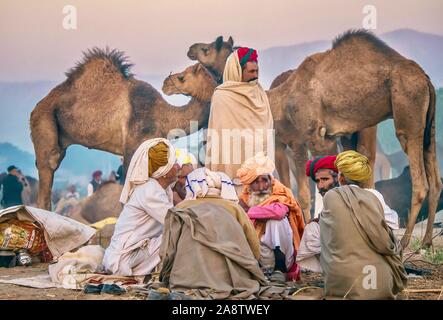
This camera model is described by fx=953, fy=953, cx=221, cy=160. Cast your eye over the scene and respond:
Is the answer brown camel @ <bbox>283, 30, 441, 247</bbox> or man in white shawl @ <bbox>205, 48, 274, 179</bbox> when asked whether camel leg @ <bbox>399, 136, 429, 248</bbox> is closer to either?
brown camel @ <bbox>283, 30, 441, 247</bbox>

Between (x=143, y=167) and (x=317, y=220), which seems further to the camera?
(x=143, y=167)

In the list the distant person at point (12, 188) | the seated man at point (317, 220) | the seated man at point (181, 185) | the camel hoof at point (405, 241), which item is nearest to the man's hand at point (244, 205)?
the seated man at point (317, 220)

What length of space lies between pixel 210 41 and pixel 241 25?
0.39m

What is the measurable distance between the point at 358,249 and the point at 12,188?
18.2 ft

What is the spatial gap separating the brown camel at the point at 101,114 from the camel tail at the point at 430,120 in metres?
2.44

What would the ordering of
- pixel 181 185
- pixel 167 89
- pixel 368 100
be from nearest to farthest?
pixel 181 185 → pixel 368 100 → pixel 167 89

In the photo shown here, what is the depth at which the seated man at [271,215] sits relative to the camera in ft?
24.4

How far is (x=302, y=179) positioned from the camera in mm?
10641

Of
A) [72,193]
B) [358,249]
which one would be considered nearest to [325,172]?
[358,249]

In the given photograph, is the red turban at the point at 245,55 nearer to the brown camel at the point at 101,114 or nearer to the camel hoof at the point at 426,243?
the brown camel at the point at 101,114

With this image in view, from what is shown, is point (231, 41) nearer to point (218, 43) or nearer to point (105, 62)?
point (218, 43)
